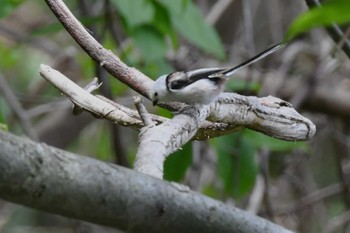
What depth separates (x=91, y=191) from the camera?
2.15 feet

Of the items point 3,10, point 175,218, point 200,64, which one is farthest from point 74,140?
point 175,218

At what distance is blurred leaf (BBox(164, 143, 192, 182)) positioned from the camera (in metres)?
2.30

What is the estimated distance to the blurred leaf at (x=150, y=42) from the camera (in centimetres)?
229

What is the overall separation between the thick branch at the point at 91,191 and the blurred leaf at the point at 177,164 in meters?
Answer: 1.53

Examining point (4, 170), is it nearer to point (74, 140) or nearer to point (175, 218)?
point (175, 218)

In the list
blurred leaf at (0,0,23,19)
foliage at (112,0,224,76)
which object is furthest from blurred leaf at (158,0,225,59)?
blurred leaf at (0,0,23,19)

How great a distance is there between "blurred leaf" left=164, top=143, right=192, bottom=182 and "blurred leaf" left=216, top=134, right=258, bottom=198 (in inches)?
6.9

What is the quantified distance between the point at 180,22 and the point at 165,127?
124 cm

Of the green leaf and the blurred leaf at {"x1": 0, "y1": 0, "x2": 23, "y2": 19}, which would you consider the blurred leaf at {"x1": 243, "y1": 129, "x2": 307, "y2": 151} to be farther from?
the blurred leaf at {"x1": 0, "y1": 0, "x2": 23, "y2": 19}

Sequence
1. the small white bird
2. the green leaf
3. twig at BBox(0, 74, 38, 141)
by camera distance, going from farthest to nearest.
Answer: twig at BBox(0, 74, 38, 141) → the green leaf → the small white bird

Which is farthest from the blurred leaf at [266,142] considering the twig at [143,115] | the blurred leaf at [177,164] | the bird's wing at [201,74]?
the twig at [143,115]

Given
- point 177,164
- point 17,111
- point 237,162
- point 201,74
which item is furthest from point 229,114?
point 17,111

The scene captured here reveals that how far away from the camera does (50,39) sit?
423 cm

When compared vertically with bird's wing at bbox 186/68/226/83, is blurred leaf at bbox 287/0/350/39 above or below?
below
